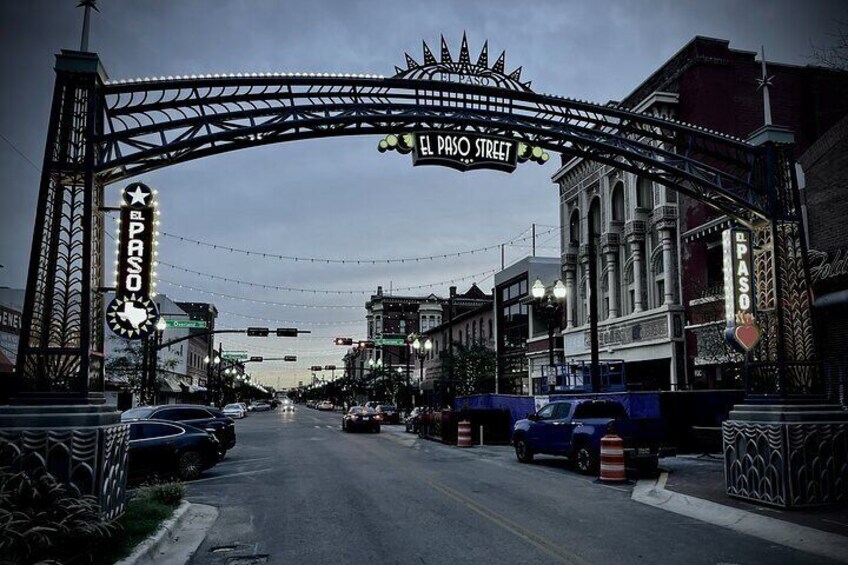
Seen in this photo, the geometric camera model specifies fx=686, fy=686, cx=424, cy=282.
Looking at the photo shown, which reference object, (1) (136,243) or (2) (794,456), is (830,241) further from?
(1) (136,243)

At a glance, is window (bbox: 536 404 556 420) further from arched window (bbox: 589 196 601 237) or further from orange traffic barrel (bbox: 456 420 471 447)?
arched window (bbox: 589 196 601 237)

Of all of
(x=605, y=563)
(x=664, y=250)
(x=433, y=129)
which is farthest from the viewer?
(x=664, y=250)

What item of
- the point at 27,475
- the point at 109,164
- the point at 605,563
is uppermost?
the point at 109,164

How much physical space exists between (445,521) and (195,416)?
1232cm

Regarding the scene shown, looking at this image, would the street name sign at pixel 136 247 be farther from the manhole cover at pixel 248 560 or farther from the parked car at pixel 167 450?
the parked car at pixel 167 450

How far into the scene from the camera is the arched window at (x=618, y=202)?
118 ft

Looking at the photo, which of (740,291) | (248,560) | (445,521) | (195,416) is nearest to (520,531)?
(445,521)

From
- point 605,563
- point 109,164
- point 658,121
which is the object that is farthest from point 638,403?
point 109,164

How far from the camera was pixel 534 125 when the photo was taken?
14625 mm

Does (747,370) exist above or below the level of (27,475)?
above

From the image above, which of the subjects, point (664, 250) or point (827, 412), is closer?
point (827, 412)

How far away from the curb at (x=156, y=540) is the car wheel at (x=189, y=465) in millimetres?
5343

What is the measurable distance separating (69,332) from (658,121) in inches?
461

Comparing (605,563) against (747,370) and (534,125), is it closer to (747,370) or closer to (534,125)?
(747,370)
